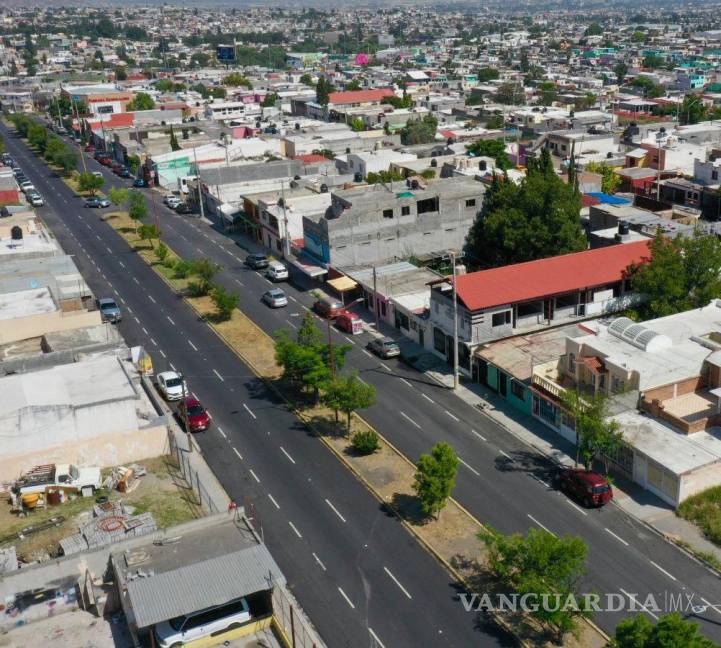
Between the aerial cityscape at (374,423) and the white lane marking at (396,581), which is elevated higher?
the aerial cityscape at (374,423)

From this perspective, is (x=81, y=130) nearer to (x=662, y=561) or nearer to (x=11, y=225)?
(x=11, y=225)

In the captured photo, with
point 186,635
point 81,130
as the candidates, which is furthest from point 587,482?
point 81,130

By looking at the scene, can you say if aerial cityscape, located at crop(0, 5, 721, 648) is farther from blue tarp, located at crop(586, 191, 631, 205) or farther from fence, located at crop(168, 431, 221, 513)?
blue tarp, located at crop(586, 191, 631, 205)

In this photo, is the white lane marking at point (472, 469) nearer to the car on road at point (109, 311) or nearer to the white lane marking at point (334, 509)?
the white lane marking at point (334, 509)

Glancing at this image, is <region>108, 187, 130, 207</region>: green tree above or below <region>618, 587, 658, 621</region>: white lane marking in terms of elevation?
above

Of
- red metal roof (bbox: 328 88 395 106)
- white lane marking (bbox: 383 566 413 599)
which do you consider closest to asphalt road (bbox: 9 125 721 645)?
white lane marking (bbox: 383 566 413 599)

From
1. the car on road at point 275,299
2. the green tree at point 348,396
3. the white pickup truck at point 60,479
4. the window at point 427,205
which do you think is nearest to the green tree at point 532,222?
the window at point 427,205

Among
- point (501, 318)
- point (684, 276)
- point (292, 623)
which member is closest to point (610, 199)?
point (684, 276)
